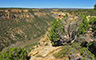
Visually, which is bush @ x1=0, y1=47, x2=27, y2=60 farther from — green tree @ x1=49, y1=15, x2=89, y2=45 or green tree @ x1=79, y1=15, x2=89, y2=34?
green tree @ x1=79, y1=15, x2=89, y2=34

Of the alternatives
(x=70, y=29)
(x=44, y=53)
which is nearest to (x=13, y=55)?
(x=44, y=53)

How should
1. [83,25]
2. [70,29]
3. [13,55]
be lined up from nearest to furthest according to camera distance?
1. [13,55]
2. [83,25]
3. [70,29]

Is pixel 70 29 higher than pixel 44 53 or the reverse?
higher

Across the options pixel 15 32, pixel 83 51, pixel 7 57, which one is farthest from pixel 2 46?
pixel 83 51

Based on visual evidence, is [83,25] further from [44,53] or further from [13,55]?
[13,55]

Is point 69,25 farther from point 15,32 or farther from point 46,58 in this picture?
point 15,32

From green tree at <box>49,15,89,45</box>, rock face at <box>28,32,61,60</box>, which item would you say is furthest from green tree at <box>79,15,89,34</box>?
rock face at <box>28,32,61,60</box>

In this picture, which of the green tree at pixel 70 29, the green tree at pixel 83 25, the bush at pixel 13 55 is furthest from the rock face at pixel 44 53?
the green tree at pixel 83 25

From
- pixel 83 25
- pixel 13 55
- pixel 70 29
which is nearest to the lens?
pixel 13 55

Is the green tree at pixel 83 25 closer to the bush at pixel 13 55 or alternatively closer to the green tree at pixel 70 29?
Answer: the green tree at pixel 70 29

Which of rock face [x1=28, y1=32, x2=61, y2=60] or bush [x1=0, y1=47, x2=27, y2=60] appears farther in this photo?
rock face [x1=28, y1=32, x2=61, y2=60]

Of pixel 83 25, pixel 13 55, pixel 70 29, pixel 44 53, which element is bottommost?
pixel 44 53

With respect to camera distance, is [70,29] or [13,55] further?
[70,29]
